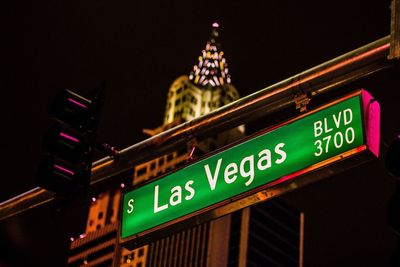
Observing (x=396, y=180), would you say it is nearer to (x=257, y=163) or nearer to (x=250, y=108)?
(x=257, y=163)

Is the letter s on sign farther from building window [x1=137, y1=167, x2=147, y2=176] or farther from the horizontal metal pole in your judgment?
building window [x1=137, y1=167, x2=147, y2=176]

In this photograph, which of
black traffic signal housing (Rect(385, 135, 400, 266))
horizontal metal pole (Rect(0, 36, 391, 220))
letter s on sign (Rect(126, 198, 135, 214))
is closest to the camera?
black traffic signal housing (Rect(385, 135, 400, 266))

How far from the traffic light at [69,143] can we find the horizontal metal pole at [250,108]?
618 mm

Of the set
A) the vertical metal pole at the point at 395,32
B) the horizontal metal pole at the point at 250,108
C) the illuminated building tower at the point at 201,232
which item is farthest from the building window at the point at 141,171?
the vertical metal pole at the point at 395,32

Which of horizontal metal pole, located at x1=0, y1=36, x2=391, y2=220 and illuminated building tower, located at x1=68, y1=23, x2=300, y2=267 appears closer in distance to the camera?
horizontal metal pole, located at x1=0, y1=36, x2=391, y2=220

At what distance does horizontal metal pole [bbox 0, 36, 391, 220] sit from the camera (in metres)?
6.07

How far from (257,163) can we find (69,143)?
1.97 meters

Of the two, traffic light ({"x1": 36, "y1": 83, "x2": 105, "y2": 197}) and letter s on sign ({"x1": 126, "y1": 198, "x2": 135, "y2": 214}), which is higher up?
traffic light ({"x1": 36, "y1": 83, "x2": 105, "y2": 197})

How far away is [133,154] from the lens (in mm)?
7453

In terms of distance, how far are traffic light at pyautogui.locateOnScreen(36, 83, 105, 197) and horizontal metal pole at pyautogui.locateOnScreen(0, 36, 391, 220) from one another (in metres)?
0.62

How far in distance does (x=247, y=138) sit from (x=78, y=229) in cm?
191

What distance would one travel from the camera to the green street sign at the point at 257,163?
5715 millimetres

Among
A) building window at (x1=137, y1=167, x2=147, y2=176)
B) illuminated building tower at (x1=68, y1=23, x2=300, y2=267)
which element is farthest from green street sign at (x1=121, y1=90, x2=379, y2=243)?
building window at (x1=137, y1=167, x2=147, y2=176)

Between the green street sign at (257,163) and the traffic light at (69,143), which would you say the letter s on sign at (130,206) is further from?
the traffic light at (69,143)
